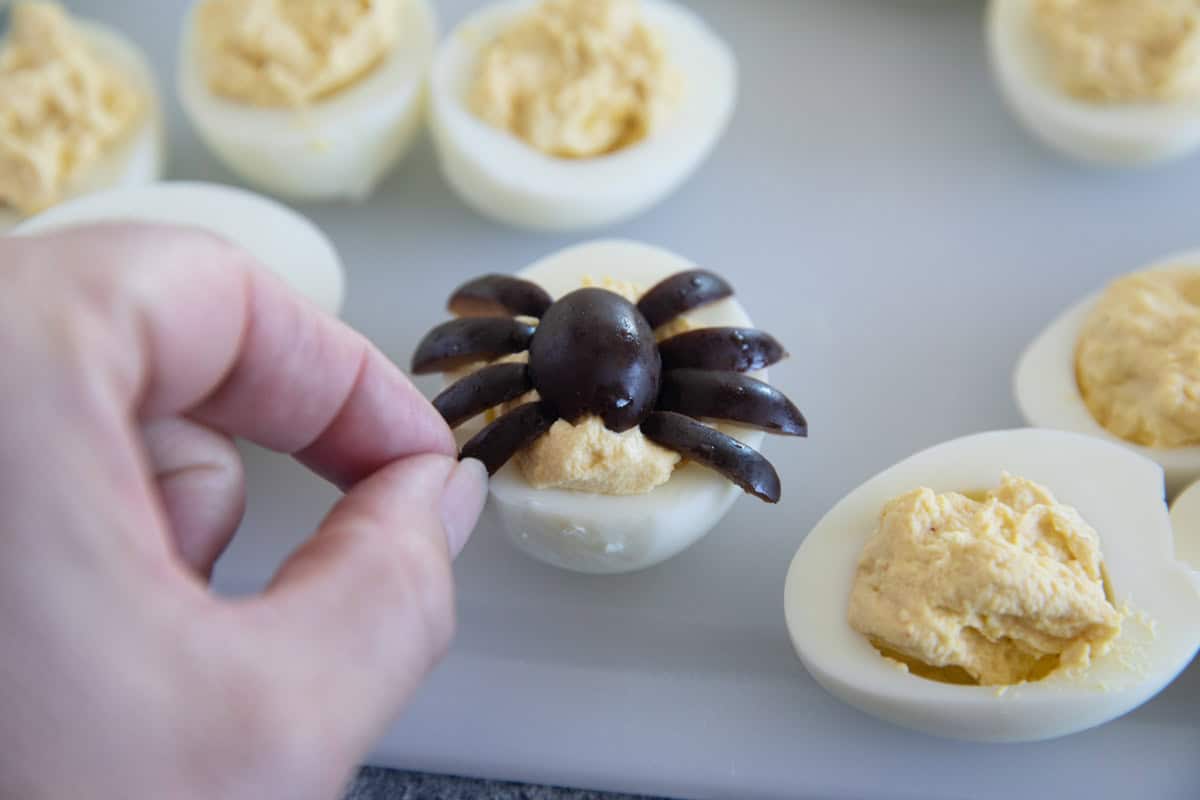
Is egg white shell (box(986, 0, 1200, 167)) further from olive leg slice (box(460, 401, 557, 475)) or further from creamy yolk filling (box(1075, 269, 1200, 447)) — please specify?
olive leg slice (box(460, 401, 557, 475))

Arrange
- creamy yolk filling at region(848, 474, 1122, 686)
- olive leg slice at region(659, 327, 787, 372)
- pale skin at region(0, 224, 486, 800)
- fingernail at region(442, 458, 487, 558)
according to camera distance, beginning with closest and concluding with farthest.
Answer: pale skin at region(0, 224, 486, 800) < fingernail at region(442, 458, 487, 558) < creamy yolk filling at region(848, 474, 1122, 686) < olive leg slice at region(659, 327, 787, 372)

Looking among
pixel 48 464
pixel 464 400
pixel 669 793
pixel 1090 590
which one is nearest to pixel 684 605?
pixel 669 793

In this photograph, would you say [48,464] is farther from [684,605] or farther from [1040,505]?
[1040,505]

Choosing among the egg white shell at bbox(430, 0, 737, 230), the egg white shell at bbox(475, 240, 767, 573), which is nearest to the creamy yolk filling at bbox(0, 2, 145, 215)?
the egg white shell at bbox(430, 0, 737, 230)

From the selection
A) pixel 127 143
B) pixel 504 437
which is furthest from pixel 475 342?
pixel 127 143

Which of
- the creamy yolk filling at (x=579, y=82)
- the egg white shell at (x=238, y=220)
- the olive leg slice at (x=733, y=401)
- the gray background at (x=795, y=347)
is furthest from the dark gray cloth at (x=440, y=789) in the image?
the creamy yolk filling at (x=579, y=82)

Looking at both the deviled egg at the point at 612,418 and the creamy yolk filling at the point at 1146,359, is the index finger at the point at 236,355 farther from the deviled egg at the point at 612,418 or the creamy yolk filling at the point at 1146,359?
the creamy yolk filling at the point at 1146,359
